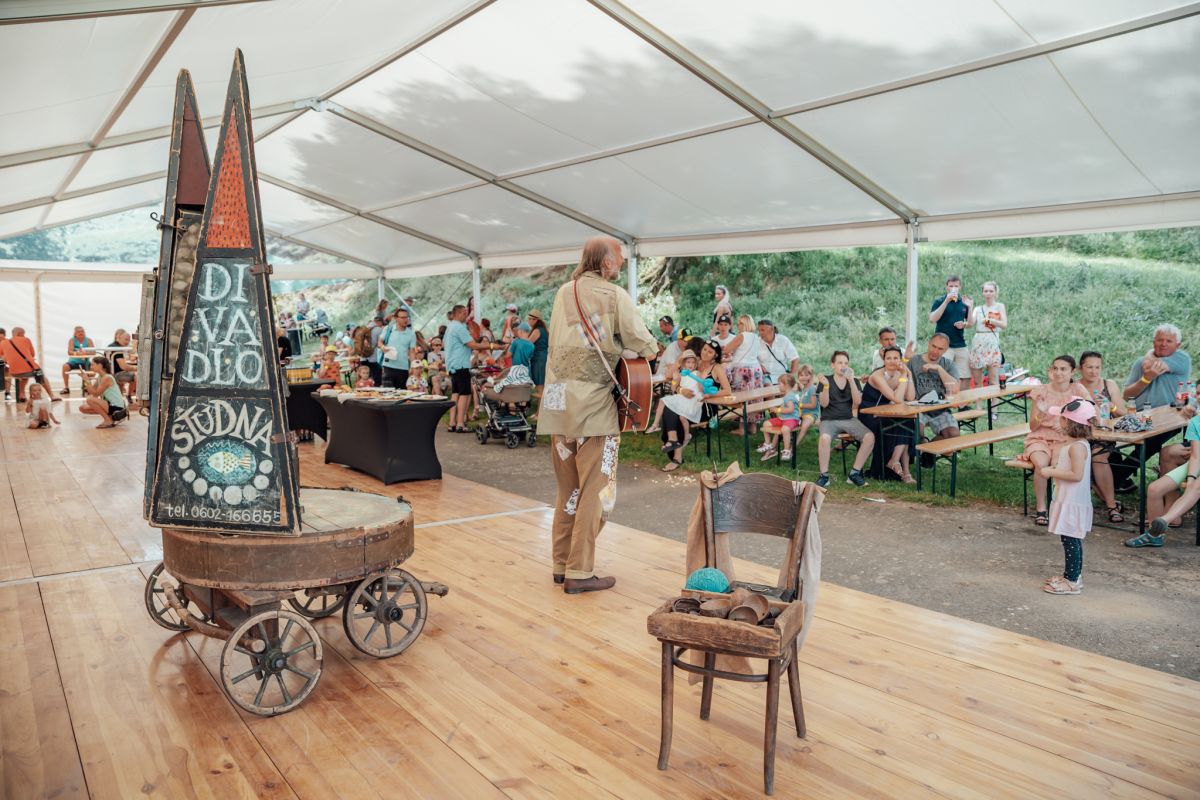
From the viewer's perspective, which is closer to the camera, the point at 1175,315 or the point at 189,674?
the point at 189,674

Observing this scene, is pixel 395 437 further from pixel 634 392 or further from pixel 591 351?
pixel 634 392

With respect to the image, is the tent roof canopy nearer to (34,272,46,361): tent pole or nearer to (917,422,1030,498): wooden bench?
(917,422,1030,498): wooden bench

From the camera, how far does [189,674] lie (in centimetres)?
323

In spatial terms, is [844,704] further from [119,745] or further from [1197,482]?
[1197,482]

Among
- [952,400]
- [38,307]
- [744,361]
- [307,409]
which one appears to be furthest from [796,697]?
[38,307]

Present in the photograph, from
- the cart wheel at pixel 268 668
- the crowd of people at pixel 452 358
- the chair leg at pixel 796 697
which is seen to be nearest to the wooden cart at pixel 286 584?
the cart wheel at pixel 268 668

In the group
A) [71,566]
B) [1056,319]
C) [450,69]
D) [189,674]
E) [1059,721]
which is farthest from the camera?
[1056,319]

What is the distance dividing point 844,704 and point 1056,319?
44.3ft

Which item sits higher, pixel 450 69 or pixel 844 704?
pixel 450 69

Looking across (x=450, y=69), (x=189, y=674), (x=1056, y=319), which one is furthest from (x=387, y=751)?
(x=1056, y=319)

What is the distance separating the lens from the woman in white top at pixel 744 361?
9.24m

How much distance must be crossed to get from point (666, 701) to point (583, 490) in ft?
5.65

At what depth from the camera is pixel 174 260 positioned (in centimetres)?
311

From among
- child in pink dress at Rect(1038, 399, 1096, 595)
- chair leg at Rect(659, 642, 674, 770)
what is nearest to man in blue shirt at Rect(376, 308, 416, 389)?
child in pink dress at Rect(1038, 399, 1096, 595)
